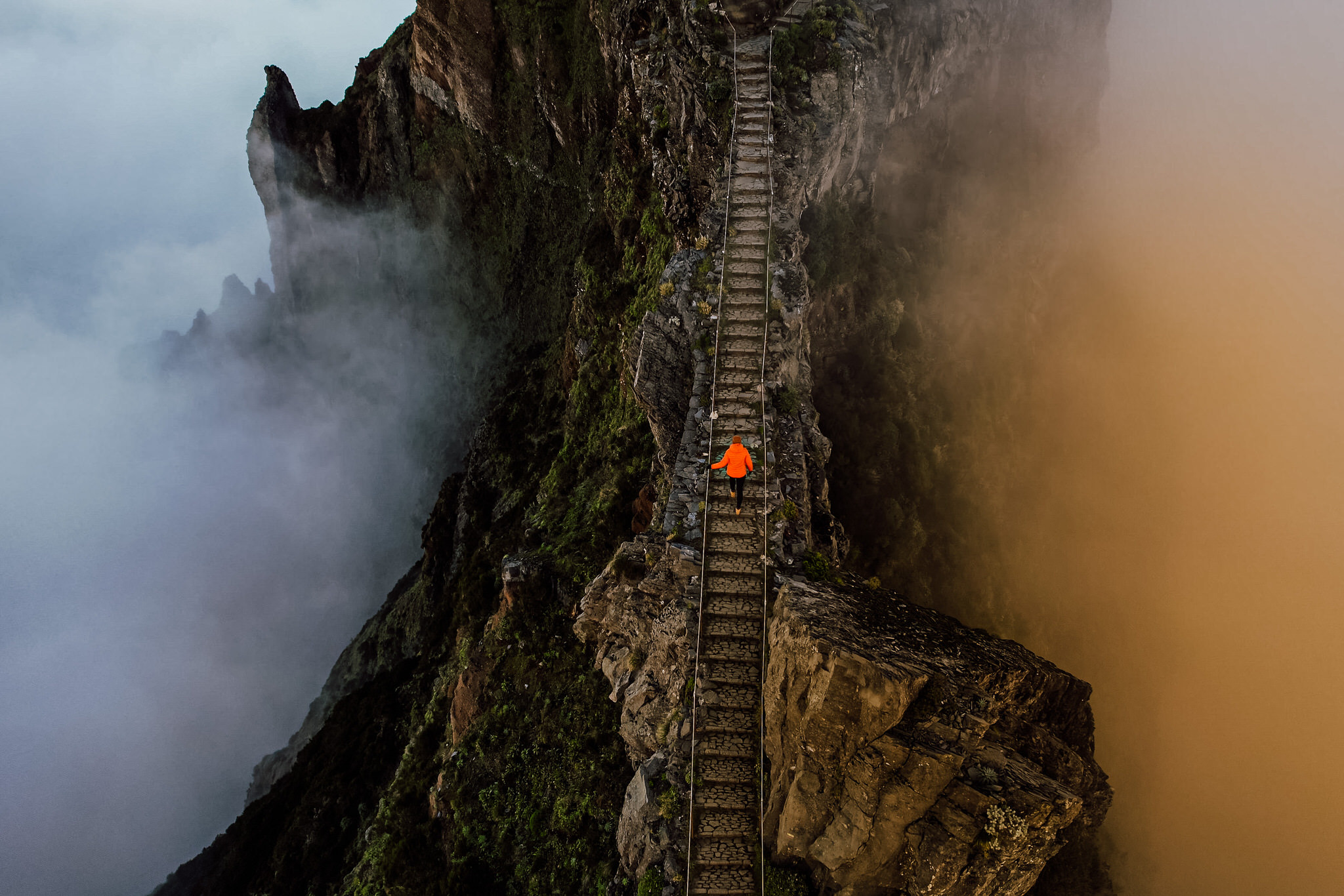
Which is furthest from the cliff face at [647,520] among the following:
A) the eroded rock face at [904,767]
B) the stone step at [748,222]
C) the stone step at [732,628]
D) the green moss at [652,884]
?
the stone step at [732,628]

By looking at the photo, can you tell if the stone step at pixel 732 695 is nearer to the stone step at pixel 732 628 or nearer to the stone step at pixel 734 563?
the stone step at pixel 732 628

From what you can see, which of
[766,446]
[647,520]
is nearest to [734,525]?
[766,446]

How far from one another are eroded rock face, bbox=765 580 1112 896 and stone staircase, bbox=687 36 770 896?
0.68 m

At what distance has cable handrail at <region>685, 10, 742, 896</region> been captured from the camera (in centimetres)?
1051

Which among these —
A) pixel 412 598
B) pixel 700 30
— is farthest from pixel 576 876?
pixel 412 598

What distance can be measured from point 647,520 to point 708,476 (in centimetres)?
302

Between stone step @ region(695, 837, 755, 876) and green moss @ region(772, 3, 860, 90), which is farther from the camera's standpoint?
green moss @ region(772, 3, 860, 90)

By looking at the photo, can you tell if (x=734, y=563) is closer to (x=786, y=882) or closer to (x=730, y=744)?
(x=730, y=744)

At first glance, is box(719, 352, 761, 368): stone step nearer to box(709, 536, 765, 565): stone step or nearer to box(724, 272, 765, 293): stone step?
box(724, 272, 765, 293): stone step

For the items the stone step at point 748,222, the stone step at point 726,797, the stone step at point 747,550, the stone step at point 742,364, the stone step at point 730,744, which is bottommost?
the stone step at point 726,797

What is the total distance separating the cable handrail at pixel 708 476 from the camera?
34.5ft

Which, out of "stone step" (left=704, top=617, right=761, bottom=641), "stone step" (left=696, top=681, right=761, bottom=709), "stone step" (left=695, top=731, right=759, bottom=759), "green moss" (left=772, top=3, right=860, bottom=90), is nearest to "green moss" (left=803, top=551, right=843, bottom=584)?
"stone step" (left=704, top=617, right=761, bottom=641)

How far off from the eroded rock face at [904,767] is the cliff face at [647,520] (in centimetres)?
5

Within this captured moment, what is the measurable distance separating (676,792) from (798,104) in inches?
724
